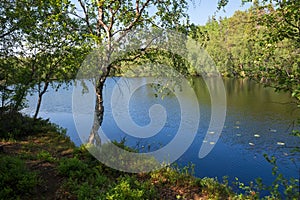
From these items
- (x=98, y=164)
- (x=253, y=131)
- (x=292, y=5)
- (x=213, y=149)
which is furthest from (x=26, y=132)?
(x=253, y=131)

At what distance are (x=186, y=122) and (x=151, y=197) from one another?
15.0 m

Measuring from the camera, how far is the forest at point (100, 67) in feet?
16.8

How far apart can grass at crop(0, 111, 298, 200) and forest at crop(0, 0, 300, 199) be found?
0.03 meters

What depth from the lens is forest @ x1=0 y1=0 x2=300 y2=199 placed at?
16.8 feet

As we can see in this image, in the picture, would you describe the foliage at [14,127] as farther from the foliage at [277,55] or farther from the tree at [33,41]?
the foliage at [277,55]

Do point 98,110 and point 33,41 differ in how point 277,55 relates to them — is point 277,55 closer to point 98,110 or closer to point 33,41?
point 98,110

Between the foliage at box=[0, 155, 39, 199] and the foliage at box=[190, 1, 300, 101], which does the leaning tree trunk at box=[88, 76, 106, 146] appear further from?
the foliage at box=[190, 1, 300, 101]

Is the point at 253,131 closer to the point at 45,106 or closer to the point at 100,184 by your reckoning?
the point at 100,184

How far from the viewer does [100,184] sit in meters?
6.47

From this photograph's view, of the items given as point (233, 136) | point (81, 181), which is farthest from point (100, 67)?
point (233, 136)

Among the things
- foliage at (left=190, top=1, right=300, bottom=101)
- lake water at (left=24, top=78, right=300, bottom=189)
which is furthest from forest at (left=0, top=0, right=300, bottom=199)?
lake water at (left=24, top=78, right=300, bottom=189)

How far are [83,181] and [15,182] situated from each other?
1653 millimetres

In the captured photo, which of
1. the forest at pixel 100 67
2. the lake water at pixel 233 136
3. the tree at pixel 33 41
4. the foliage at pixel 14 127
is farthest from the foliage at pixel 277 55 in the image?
the foliage at pixel 14 127

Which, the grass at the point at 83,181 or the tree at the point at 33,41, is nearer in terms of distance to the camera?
the grass at the point at 83,181
